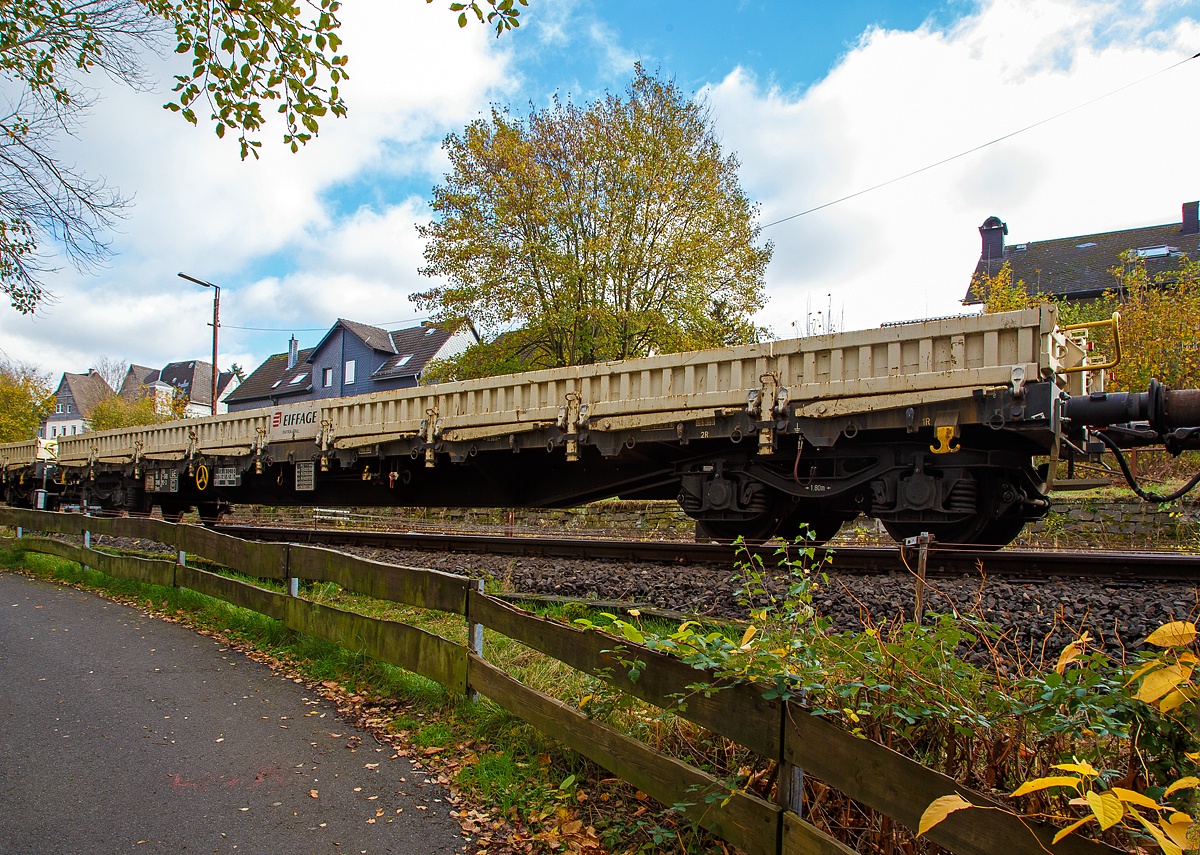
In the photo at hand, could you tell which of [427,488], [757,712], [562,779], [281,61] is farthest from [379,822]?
[427,488]

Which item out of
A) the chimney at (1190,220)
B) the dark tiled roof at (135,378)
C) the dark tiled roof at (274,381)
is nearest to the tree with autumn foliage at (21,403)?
the dark tiled roof at (274,381)

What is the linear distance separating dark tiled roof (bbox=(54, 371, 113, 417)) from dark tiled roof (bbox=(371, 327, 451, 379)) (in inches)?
1883

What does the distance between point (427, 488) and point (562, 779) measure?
28.6 ft

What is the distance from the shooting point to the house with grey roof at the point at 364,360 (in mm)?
39000

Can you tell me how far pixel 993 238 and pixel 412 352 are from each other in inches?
1408

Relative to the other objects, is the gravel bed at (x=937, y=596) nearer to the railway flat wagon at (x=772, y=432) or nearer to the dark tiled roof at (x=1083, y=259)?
the railway flat wagon at (x=772, y=432)

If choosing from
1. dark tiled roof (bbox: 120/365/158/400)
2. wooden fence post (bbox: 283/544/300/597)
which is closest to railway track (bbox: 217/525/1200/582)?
wooden fence post (bbox: 283/544/300/597)

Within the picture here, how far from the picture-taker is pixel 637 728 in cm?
336

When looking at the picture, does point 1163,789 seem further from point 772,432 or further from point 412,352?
point 412,352

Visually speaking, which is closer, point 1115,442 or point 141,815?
point 141,815

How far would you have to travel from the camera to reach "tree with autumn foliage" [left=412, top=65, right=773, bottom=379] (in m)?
20.4

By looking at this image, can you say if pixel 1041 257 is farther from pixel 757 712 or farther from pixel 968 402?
pixel 757 712

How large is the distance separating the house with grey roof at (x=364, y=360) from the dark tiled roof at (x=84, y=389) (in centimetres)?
3989

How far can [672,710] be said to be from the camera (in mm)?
2754
